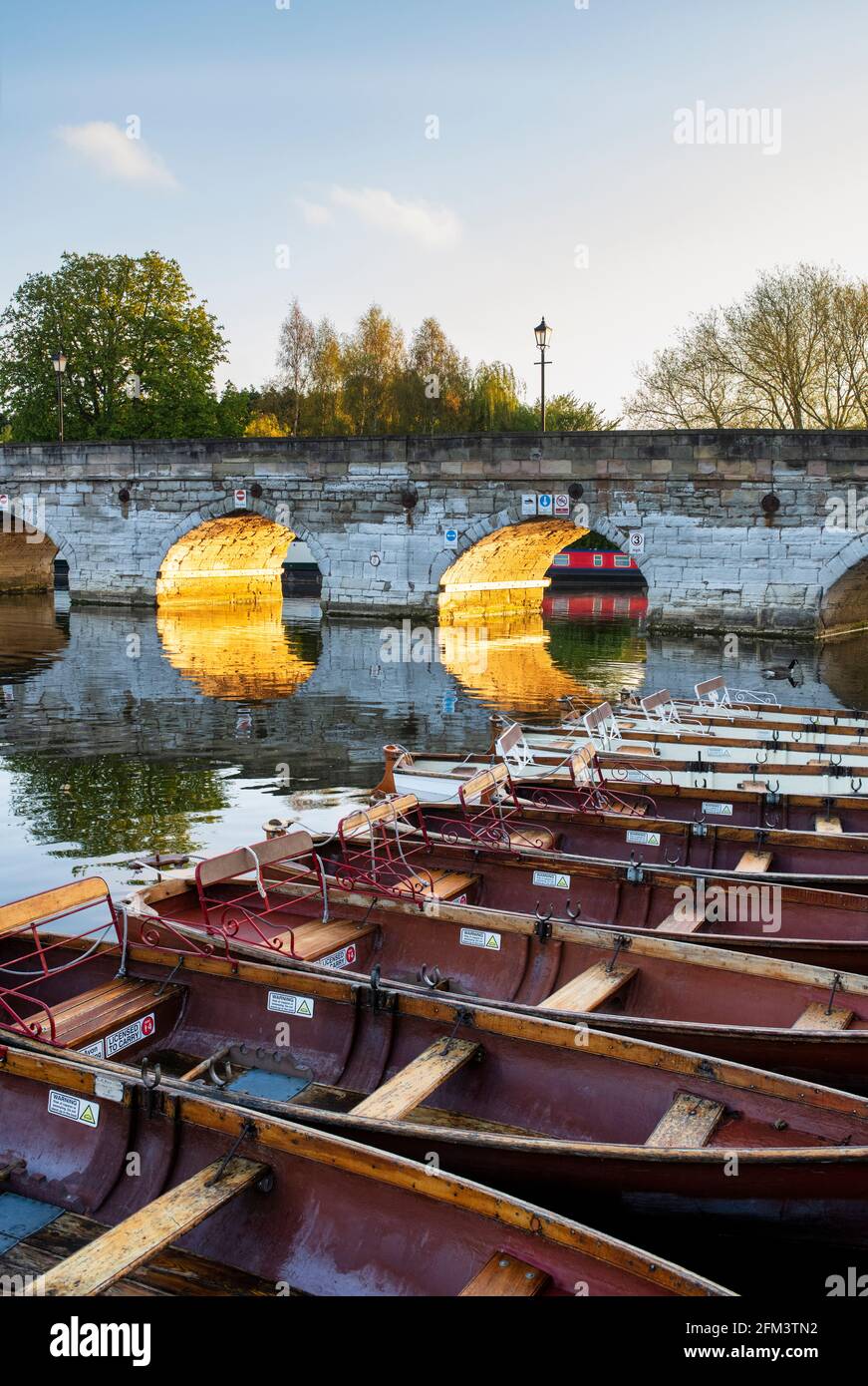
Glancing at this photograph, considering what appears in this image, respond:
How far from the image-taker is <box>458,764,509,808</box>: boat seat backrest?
8.23m

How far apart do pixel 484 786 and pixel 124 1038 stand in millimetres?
3720

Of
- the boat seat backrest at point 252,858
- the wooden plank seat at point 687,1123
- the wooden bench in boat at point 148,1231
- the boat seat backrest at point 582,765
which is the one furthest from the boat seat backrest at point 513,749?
the wooden bench in boat at point 148,1231

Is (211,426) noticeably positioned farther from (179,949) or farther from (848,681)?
(179,949)

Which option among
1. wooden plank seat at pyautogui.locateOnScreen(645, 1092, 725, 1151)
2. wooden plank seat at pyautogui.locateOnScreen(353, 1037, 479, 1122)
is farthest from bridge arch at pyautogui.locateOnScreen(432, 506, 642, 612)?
wooden plank seat at pyautogui.locateOnScreen(645, 1092, 725, 1151)

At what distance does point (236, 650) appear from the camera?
877 inches

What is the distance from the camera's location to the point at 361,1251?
3809 mm

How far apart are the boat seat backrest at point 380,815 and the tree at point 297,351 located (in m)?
41.5

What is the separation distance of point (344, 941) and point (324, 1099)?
49.3 inches

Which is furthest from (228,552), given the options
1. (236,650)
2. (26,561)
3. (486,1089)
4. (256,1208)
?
(256,1208)

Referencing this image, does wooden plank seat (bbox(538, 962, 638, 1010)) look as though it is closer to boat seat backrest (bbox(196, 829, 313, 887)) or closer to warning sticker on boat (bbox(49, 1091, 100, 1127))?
boat seat backrest (bbox(196, 829, 313, 887))

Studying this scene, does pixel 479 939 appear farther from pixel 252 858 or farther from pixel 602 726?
pixel 602 726

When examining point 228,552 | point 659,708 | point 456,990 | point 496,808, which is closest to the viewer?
point 456,990
